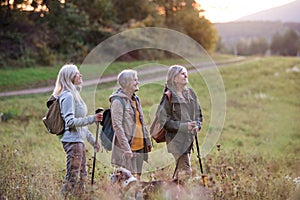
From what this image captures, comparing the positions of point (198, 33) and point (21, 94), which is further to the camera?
point (198, 33)

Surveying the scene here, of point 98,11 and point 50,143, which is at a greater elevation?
point 98,11

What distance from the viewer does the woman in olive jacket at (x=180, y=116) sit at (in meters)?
5.84

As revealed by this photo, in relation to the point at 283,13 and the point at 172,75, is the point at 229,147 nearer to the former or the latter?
the point at 172,75

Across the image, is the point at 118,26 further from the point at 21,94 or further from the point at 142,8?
the point at 21,94

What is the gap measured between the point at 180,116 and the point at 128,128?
716 millimetres

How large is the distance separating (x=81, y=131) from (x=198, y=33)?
1345 inches

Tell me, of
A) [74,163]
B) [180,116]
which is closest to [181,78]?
[180,116]

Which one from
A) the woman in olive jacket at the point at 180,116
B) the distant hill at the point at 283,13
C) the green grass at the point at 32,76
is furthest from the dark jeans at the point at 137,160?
the distant hill at the point at 283,13

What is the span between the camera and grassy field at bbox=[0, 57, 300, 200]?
5703 mm

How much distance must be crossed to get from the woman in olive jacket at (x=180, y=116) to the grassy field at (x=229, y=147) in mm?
362

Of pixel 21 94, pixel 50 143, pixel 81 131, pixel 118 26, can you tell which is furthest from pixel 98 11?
pixel 81 131

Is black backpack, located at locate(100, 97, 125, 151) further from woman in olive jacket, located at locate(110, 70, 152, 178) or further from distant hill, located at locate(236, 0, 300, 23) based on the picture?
distant hill, located at locate(236, 0, 300, 23)

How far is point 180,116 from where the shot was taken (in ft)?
19.5

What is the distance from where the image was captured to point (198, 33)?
3916 cm
